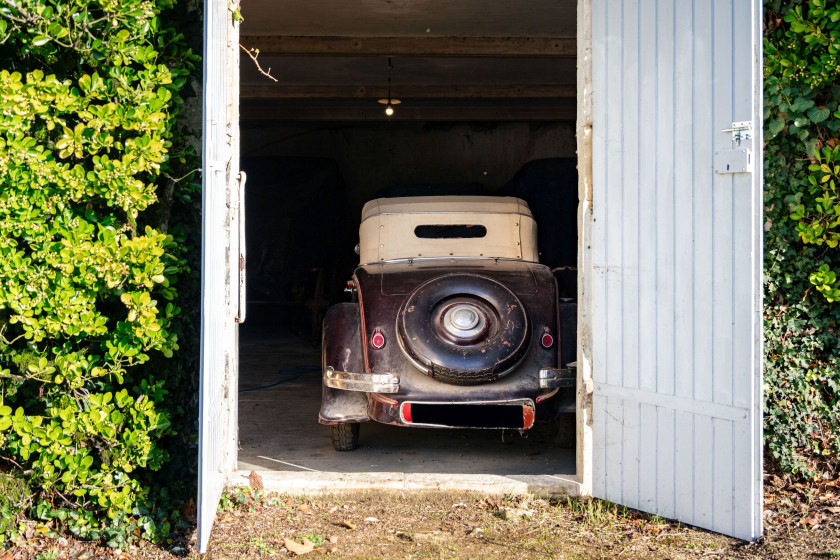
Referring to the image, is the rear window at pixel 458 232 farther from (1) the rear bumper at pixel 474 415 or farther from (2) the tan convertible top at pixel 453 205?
(1) the rear bumper at pixel 474 415

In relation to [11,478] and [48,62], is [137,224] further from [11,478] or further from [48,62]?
[11,478]

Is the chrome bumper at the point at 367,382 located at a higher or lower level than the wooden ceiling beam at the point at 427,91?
lower

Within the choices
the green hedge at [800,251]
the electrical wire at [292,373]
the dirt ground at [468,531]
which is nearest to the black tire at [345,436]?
the dirt ground at [468,531]

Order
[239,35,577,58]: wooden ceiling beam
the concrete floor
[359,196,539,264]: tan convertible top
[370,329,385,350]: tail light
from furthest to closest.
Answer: [239,35,577,58]: wooden ceiling beam → [359,196,539,264]: tan convertible top → [370,329,385,350]: tail light → the concrete floor

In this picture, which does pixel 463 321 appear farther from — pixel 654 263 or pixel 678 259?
pixel 678 259

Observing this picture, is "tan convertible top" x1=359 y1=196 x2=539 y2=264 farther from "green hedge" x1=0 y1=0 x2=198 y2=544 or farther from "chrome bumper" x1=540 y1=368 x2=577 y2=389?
"green hedge" x1=0 y1=0 x2=198 y2=544

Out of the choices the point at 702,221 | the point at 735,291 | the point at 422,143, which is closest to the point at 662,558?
the point at 735,291

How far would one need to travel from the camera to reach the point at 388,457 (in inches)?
209

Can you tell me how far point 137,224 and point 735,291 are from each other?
9.52ft

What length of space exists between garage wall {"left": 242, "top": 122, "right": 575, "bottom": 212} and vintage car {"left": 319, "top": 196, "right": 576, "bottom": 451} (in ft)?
30.8

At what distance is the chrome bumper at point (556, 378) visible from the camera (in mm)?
5031

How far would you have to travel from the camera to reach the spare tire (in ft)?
16.2

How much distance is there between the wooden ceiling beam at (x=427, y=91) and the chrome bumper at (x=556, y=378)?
286 inches

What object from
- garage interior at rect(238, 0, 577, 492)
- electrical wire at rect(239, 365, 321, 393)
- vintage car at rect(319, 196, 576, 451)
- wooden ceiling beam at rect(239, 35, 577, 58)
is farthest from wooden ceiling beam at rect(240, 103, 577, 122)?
vintage car at rect(319, 196, 576, 451)
